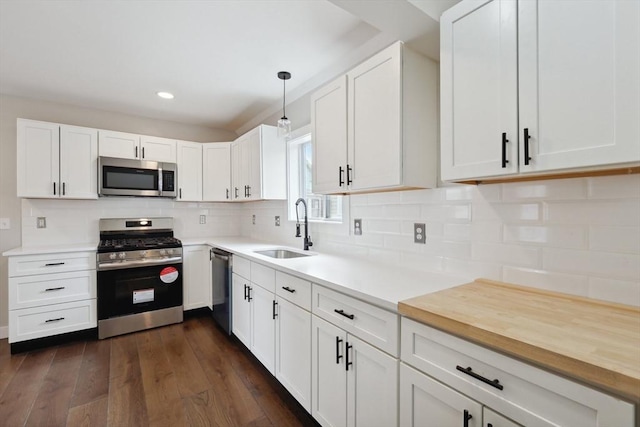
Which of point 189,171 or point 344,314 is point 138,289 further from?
point 344,314

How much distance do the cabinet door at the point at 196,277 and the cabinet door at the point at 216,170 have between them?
74 centimetres

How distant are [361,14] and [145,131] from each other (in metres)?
3.45

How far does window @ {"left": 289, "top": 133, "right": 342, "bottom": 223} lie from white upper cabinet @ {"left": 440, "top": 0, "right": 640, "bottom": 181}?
164 cm

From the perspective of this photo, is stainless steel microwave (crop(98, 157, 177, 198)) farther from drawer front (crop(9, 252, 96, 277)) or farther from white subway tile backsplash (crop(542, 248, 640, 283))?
white subway tile backsplash (crop(542, 248, 640, 283))

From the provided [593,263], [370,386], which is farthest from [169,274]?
[593,263]

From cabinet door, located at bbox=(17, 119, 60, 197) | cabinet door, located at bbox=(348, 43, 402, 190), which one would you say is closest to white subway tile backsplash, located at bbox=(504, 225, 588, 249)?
cabinet door, located at bbox=(348, 43, 402, 190)

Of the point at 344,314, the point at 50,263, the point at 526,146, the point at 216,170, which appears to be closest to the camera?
the point at 526,146

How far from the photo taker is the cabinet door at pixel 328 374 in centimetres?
147

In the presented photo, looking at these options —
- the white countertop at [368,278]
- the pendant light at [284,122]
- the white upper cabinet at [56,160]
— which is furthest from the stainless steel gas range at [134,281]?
the pendant light at [284,122]

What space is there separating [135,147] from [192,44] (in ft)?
5.88

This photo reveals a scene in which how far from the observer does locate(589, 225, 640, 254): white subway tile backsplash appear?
1.07 metres

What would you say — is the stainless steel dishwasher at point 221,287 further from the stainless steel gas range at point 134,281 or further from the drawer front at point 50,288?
the drawer front at point 50,288

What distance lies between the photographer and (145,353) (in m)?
2.65

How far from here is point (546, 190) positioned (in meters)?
1.28
